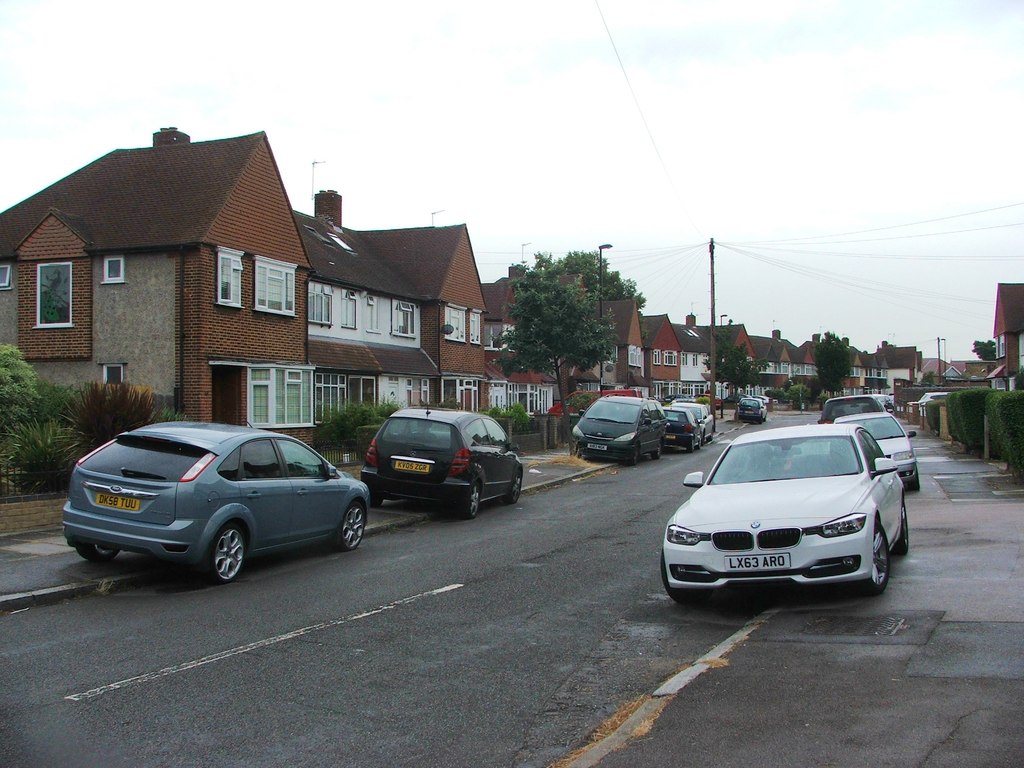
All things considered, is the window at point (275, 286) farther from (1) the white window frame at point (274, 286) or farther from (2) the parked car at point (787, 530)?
(2) the parked car at point (787, 530)

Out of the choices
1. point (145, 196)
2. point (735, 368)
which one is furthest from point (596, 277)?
point (145, 196)

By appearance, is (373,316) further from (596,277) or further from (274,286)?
(596,277)

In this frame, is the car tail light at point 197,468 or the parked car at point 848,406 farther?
the parked car at point 848,406

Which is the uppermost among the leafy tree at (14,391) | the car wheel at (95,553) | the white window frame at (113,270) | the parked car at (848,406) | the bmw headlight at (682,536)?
the white window frame at (113,270)

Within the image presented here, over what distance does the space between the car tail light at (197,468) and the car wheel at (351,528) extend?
247cm

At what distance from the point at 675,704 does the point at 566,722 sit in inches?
25.1

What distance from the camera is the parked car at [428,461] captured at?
15180 millimetres

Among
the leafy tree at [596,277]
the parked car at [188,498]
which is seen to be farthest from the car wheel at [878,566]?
the leafy tree at [596,277]

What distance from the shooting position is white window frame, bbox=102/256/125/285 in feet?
81.2

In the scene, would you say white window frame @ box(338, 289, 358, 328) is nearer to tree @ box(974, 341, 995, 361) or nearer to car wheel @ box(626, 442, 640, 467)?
car wheel @ box(626, 442, 640, 467)

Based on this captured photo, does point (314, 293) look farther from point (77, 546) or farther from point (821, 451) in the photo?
point (821, 451)

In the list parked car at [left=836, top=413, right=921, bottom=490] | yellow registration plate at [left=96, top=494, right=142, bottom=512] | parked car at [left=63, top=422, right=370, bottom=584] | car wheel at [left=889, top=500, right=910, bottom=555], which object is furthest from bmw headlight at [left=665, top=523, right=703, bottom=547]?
parked car at [left=836, top=413, right=921, bottom=490]

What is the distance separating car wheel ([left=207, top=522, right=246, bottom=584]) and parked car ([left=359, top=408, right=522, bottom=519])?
5344 millimetres

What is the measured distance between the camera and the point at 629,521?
49.5 ft
